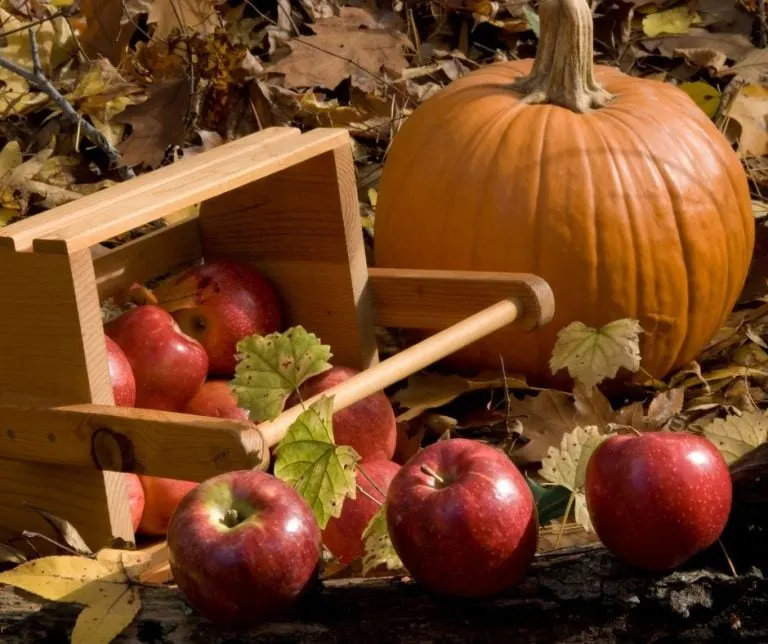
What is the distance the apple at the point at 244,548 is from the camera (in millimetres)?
1399

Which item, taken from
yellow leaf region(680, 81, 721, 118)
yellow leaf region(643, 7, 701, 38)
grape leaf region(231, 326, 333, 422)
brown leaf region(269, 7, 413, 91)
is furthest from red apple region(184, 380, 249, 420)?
yellow leaf region(643, 7, 701, 38)

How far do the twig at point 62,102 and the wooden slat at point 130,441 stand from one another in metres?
1.31

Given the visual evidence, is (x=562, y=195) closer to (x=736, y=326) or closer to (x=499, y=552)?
(x=736, y=326)

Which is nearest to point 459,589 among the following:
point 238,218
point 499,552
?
point 499,552

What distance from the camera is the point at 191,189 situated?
6.39 ft

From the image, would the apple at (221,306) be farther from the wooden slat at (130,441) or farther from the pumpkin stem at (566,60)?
the pumpkin stem at (566,60)

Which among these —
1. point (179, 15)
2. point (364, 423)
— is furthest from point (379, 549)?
point (179, 15)

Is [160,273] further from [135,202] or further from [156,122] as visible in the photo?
[156,122]

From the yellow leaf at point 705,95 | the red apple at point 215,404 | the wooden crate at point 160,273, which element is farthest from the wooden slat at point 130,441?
the yellow leaf at point 705,95

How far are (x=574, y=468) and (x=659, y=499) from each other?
460 millimetres

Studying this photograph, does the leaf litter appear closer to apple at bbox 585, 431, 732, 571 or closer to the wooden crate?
the wooden crate

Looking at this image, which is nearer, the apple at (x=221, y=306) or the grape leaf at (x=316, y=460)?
the grape leaf at (x=316, y=460)

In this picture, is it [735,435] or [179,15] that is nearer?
[735,435]

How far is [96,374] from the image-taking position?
1.83 meters
